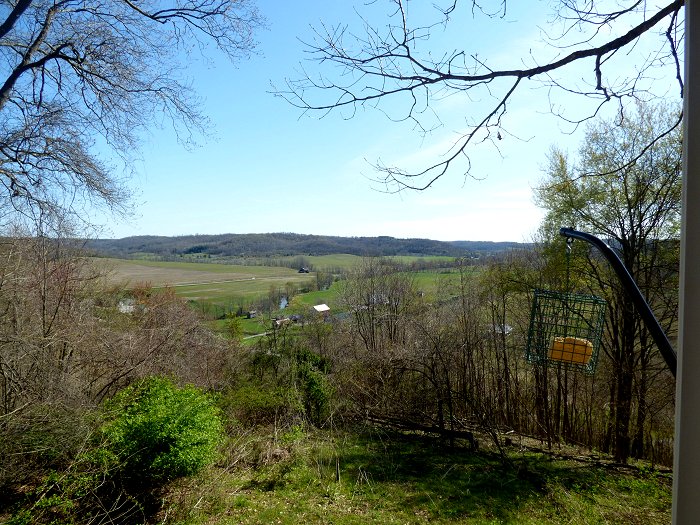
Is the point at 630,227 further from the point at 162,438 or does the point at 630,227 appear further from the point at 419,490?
the point at 162,438

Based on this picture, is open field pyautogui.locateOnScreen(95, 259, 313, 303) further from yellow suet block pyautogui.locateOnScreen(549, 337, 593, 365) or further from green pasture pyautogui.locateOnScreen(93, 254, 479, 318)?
Answer: yellow suet block pyautogui.locateOnScreen(549, 337, 593, 365)

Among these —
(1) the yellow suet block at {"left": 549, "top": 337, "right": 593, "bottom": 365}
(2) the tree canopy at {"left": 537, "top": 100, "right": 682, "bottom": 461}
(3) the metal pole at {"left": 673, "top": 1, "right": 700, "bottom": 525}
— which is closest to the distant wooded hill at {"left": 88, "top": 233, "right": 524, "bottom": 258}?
(2) the tree canopy at {"left": 537, "top": 100, "right": 682, "bottom": 461}

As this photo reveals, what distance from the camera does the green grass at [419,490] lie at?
3.86 metres

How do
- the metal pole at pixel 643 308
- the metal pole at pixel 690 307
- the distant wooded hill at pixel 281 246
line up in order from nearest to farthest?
the metal pole at pixel 690 307 → the metal pole at pixel 643 308 → the distant wooded hill at pixel 281 246

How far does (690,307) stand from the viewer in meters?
0.47

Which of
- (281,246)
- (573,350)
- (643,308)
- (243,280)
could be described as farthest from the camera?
(281,246)

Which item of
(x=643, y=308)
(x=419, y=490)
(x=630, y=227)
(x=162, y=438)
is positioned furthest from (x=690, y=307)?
(x=630, y=227)

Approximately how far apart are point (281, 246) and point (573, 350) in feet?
49.8

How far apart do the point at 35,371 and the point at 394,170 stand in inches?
159

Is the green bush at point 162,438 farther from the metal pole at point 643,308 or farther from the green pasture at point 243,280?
the green pasture at point 243,280

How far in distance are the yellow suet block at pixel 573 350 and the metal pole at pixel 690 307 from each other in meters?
2.37

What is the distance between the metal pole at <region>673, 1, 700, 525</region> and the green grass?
12.3 ft

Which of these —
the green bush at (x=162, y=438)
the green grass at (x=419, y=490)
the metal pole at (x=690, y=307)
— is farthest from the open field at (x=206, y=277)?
the metal pole at (x=690, y=307)

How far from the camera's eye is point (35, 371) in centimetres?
389
